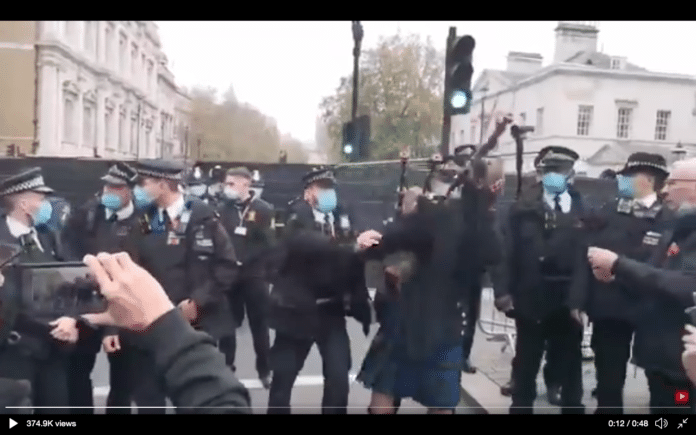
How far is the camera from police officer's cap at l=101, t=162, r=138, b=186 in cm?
293

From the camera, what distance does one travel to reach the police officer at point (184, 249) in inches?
116

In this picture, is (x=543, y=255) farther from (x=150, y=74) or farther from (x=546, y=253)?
(x=150, y=74)

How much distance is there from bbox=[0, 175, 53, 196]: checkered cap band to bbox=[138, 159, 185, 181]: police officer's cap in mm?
420

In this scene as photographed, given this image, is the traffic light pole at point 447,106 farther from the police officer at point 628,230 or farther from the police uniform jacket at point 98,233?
the police uniform jacket at point 98,233

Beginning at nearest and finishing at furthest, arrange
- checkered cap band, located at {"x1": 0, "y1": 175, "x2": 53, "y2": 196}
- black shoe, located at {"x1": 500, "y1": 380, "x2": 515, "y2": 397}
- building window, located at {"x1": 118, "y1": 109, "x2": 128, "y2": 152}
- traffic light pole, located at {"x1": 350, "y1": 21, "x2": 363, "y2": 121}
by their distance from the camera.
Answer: checkered cap band, located at {"x1": 0, "y1": 175, "x2": 53, "y2": 196}
building window, located at {"x1": 118, "y1": 109, "x2": 128, "y2": 152}
traffic light pole, located at {"x1": 350, "y1": 21, "x2": 363, "y2": 121}
black shoe, located at {"x1": 500, "y1": 380, "x2": 515, "y2": 397}

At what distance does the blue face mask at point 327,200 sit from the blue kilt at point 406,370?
1.86 ft

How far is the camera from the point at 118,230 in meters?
2.93

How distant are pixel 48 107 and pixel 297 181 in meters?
1.17

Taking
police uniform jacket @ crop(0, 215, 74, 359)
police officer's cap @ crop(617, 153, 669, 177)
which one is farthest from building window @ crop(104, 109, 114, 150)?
police officer's cap @ crop(617, 153, 669, 177)

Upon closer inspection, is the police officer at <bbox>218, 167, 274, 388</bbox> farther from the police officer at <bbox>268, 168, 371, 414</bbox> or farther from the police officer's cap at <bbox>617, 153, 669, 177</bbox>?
the police officer's cap at <bbox>617, 153, 669, 177</bbox>

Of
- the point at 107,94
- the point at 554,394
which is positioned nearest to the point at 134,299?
the point at 107,94
